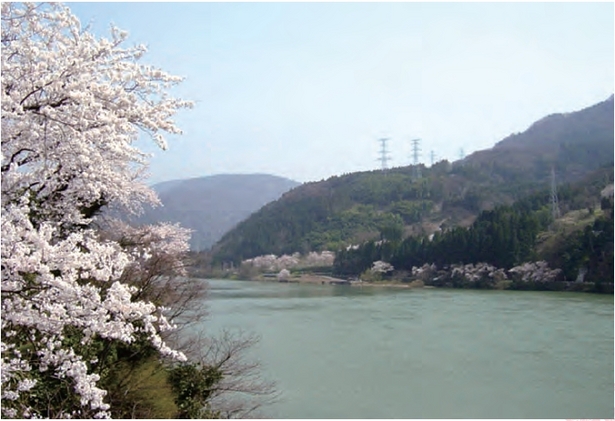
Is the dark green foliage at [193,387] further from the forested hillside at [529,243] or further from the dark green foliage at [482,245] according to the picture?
the dark green foliage at [482,245]

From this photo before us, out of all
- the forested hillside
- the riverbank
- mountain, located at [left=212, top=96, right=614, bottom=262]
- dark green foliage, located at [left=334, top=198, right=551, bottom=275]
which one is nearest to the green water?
the forested hillside

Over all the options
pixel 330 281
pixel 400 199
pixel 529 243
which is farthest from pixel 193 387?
pixel 400 199

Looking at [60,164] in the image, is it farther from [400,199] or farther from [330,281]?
[400,199]

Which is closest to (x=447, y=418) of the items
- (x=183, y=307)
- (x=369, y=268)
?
(x=183, y=307)

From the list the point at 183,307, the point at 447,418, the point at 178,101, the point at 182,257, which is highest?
the point at 178,101

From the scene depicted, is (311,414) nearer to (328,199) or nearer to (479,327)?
(479,327)

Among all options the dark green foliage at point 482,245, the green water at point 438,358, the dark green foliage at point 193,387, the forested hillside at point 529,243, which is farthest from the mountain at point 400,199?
the dark green foliage at point 193,387
